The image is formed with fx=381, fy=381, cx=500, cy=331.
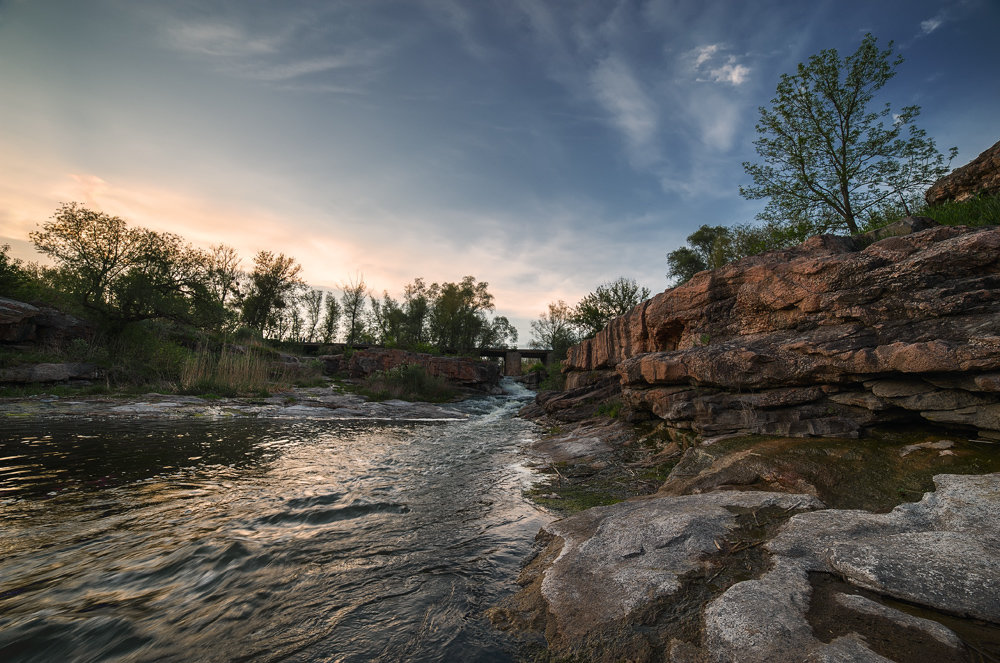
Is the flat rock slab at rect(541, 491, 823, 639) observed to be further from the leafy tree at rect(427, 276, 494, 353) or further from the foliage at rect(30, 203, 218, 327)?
the leafy tree at rect(427, 276, 494, 353)

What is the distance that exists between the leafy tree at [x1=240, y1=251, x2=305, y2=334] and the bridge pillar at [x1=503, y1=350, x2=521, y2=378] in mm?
27329

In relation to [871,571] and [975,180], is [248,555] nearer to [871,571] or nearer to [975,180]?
[871,571]

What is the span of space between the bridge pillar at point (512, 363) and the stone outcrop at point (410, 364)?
657 inches

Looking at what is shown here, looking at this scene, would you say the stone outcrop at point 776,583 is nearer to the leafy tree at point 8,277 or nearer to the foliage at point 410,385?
the foliage at point 410,385

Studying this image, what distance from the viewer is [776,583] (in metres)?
2.34

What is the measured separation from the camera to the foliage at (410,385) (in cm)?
2538

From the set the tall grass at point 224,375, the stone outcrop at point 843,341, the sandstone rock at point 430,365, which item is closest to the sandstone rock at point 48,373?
the tall grass at point 224,375

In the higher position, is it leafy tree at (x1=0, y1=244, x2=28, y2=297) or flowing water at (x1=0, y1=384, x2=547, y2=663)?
leafy tree at (x1=0, y1=244, x2=28, y2=297)

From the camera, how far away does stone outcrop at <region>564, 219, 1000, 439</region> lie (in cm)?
412

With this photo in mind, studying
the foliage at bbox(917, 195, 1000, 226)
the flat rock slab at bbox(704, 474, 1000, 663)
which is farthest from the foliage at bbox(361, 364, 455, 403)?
the flat rock slab at bbox(704, 474, 1000, 663)

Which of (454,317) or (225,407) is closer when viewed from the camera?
(225,407)

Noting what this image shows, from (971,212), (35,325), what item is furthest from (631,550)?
(35,325)

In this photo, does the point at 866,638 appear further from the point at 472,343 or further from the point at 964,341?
the point at 472,343

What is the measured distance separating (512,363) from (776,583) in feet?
164
